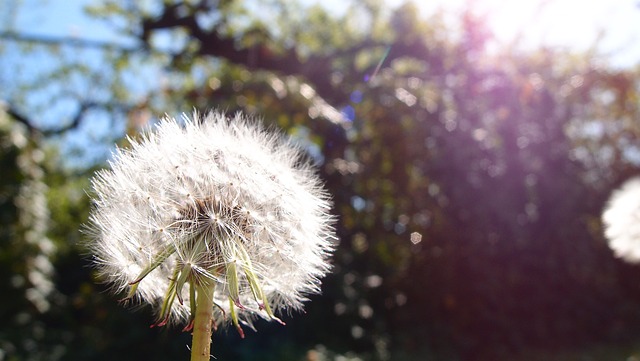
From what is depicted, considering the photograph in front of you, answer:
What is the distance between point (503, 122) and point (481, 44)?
1.26m

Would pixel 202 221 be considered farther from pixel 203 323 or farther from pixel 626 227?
pixel 626 227

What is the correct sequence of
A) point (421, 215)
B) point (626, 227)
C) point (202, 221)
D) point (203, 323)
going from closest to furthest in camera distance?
point (203, 323), point (202, 221), point (626, 227), point (421, 215)

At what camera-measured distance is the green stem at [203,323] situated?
114 centimetres

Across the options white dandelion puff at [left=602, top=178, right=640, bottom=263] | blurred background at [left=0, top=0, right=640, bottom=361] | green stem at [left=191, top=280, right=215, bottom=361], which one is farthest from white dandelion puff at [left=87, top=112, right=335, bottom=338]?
blurred background at [left=0, top=0, right=640, bottom=361]

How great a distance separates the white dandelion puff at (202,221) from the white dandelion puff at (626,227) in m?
1.45

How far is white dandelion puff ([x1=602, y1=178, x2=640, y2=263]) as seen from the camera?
2394 millimetres

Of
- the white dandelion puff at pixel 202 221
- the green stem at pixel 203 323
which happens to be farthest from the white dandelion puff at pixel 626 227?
the green stem at pixel 203 323

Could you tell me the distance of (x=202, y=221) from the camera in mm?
1414

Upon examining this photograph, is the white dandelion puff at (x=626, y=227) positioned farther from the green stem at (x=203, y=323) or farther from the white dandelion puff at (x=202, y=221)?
the green stem at (x=203, y=323)

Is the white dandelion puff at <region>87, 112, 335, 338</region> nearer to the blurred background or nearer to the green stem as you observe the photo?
the green stem

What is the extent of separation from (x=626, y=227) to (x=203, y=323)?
6.74ft

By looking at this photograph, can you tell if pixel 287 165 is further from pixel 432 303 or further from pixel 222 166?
pixel 432 303

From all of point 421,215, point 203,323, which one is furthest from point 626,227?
point 421,215

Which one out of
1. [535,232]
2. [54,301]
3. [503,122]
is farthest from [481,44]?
[54,301]
